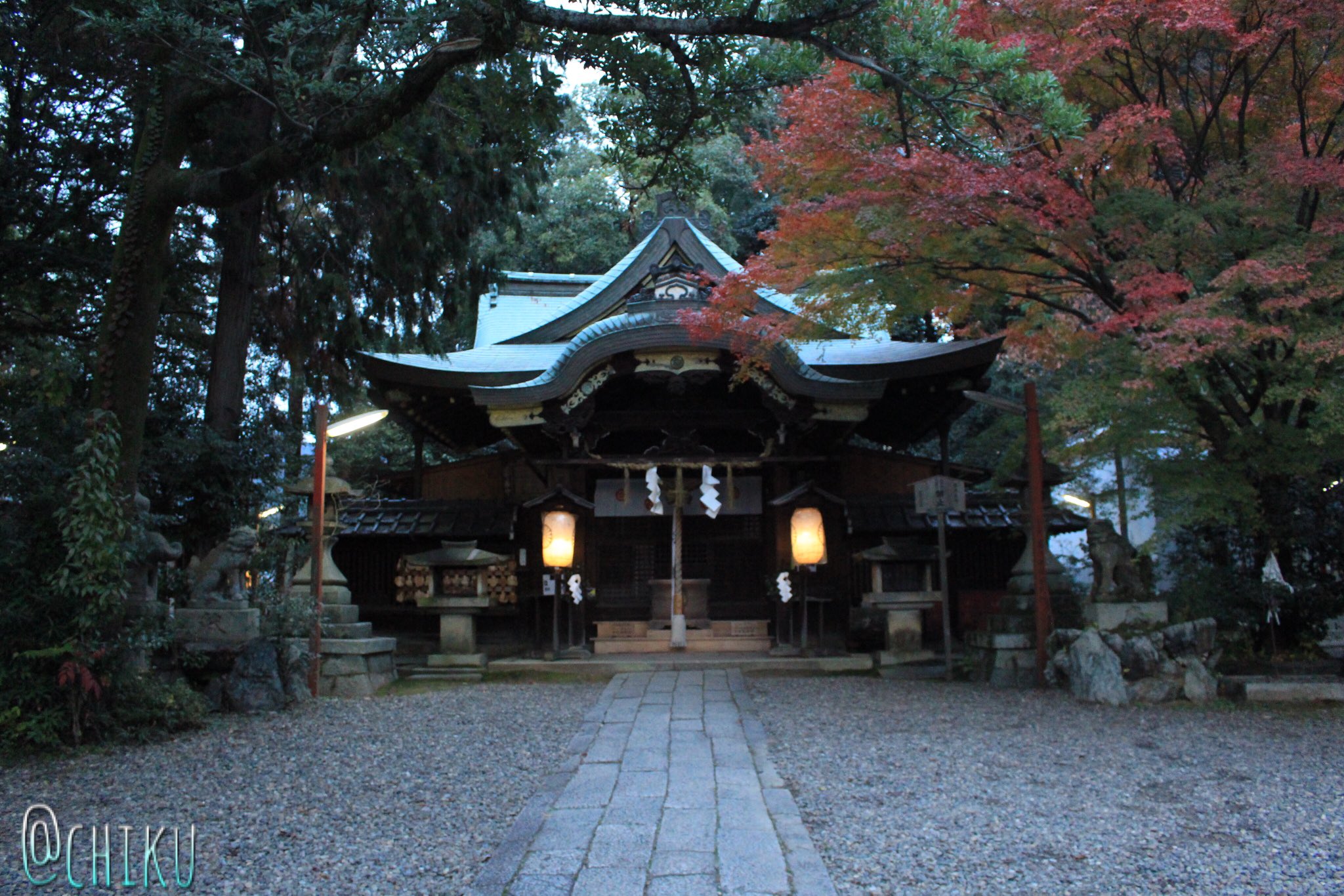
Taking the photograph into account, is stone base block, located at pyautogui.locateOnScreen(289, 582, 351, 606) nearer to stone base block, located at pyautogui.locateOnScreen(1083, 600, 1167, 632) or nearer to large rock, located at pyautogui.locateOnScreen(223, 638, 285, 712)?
large rock, located at pyautogui.locateOnScreen(223, 638, 285, 712)

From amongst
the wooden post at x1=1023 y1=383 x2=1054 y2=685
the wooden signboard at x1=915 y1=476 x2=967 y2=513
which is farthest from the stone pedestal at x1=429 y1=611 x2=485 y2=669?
the wooden post at x1=1023 y1=383 x2=1054 y2=685

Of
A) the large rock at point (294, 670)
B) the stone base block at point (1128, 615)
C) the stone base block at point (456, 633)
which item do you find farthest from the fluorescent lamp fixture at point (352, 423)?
the stone base block at point (1128, 615)

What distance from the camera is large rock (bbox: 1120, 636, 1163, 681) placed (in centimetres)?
795

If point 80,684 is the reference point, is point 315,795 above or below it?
below

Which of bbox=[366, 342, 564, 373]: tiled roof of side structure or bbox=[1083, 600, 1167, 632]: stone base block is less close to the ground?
bbox=[366, 342, 564, 373]: tiled roof of side structure

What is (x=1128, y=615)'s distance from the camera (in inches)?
331

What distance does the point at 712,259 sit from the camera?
14.0 m


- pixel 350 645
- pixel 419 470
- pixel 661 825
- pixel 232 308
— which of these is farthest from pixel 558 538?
pixel 661 825

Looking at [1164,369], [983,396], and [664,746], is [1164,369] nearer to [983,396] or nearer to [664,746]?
[983,396]

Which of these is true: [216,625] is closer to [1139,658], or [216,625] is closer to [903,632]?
[903,632]

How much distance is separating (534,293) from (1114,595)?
41.9 feet

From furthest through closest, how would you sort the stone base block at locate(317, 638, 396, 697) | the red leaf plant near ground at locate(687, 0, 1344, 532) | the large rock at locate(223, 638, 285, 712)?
the stone base block at locate(317, 638, 396, 697) < the large rock at locate(223, 638, 285, 712) < the red leaf plant near ground at locate(687, 0, 1344, 532)
